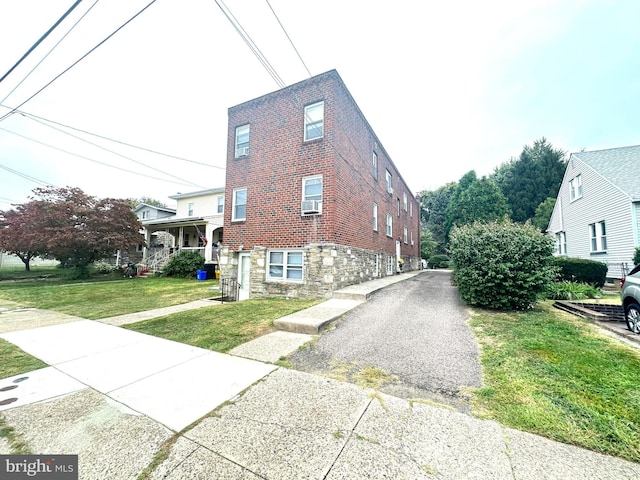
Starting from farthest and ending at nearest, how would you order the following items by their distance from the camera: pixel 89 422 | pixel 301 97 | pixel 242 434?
pixel 301 97
pixel 89 422
pixel 242 434

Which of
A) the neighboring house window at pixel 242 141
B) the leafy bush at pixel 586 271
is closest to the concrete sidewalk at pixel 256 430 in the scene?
the neighboring house window at pixel 242 141

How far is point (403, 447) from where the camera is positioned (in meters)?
2.11

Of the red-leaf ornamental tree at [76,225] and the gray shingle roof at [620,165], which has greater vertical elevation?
the gray shingle roof at [620,165]

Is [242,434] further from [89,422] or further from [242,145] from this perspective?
[242,145]

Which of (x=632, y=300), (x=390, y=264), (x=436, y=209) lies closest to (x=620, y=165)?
(x=390, y=264)

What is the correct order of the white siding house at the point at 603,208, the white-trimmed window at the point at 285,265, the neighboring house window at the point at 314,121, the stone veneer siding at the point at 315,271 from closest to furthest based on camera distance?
1. the stone veneer siding at the point at 315,271
2. the white-trimmed window at the point at 285,265
3. the neighboring house window at the point at 314,121
4. the white siding house at the point at 603,208

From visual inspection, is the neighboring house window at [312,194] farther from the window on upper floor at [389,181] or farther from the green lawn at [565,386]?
the window on upper floor at [389,181]

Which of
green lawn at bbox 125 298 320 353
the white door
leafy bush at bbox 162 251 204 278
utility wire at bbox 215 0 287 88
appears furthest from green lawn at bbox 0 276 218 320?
utility wire at bbox 215 0 287 88

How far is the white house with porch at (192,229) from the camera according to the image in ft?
64.1

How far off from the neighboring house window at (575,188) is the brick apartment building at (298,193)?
14.7 meters

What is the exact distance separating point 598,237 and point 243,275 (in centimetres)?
1956

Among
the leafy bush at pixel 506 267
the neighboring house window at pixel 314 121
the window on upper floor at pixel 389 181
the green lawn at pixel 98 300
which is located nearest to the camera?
the leafy bush at pixel 506 267

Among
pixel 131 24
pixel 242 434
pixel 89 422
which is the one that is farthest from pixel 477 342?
pixel 131 24

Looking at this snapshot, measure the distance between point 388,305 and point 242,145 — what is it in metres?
9.72
